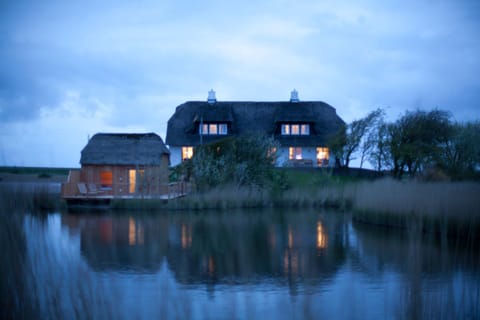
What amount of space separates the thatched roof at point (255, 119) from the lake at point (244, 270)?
21.9 metres

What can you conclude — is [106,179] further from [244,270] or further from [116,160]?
[244,270]

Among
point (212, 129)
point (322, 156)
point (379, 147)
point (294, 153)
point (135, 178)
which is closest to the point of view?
point (135, 178)

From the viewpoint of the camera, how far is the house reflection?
1098 centimetres

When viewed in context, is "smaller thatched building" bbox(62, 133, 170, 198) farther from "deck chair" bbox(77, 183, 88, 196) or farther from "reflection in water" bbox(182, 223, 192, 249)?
"reflection in water" bbox(182, 223, 192, 249)

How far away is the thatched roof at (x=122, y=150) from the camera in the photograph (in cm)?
2975

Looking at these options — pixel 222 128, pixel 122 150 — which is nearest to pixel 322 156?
pixel 222 128

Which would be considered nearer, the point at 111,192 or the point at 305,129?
the point at 111,192

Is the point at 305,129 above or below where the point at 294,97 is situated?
below

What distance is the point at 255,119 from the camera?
4562cm

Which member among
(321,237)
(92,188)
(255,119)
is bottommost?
(321,237)

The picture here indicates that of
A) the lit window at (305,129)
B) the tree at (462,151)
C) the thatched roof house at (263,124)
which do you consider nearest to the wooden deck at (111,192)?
the thatched roof house at (263,124)

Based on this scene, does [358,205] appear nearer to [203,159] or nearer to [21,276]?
[203,159]

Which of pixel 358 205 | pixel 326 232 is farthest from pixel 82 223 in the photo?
pixel 358 205

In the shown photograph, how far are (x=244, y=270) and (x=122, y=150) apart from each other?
25.4 metres
